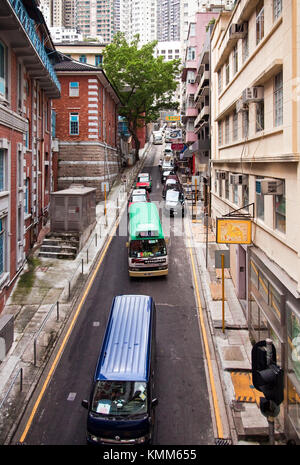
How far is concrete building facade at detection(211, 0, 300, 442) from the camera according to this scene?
29.6ft

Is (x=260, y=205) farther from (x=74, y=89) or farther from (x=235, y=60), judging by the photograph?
(x=74, y=89)

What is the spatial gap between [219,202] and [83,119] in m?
19.6

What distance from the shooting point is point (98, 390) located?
8.45 m

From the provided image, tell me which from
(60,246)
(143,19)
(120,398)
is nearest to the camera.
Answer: (120,398)

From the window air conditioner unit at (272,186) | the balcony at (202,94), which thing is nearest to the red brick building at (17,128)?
the window air conditioner unit at (272,186)

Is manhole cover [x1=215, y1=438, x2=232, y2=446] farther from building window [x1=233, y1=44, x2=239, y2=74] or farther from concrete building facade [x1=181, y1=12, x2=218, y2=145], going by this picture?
concrete building facade [x1=181, y1=12, x2=218, y2=145]

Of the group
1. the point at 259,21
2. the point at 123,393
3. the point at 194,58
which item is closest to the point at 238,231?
the point at 259,21

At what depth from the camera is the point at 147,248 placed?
18438mm

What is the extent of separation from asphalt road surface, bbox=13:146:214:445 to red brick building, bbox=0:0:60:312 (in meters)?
4.56

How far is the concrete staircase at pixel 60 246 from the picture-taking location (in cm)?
2156

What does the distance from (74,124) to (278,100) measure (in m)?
29.1

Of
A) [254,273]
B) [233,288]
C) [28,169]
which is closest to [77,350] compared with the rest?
[254,273]

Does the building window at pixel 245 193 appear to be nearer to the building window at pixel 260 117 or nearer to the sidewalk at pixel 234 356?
the building window at pixel 260 117

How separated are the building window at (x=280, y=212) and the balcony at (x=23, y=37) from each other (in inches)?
471
